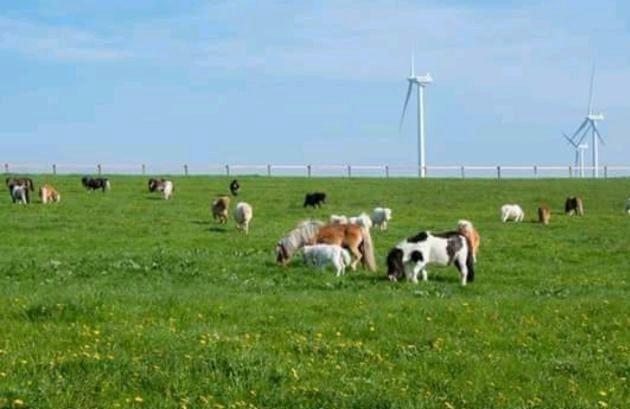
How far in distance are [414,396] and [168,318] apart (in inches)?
228

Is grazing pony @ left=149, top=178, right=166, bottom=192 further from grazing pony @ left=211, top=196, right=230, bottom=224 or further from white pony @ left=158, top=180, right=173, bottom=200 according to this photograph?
grazing pony @ left=211, top=196, right=230, bottom=224

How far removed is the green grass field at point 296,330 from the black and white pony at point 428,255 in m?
0.55

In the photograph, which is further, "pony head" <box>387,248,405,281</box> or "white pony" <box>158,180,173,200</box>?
"white pony" <box>158,180,173,200</box>

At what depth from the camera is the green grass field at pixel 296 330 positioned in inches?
412

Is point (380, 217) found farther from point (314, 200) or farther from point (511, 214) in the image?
point (314, 200)

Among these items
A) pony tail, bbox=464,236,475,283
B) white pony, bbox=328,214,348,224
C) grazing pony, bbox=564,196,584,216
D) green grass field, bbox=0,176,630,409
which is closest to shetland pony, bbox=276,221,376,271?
green grass field, bbox=0,176,630,409

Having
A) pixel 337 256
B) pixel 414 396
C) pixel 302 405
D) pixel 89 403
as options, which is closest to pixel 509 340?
pixel 414 396

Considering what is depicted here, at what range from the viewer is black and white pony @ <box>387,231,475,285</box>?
73.8 ft

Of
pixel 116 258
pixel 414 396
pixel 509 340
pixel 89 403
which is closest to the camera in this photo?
pixel 89 403

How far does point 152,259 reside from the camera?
25719mm

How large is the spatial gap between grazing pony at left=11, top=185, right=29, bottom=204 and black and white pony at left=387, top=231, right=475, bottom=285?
35859 mm

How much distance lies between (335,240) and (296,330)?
12248 millimetres

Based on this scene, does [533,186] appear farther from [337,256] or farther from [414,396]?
[414,396]

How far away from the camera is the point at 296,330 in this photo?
1439 centimetres
